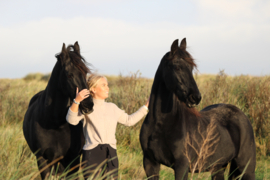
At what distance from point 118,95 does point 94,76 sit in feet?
15.7

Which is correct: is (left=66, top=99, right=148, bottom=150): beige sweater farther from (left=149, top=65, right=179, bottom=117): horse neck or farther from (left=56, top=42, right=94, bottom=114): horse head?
(left=149, top=65, right=179, bottom=117): horse neck

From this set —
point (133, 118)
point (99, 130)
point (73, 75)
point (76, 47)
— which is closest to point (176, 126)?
point (133, 118)

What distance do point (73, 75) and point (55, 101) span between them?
0.52 meters

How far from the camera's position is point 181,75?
9.80 feet

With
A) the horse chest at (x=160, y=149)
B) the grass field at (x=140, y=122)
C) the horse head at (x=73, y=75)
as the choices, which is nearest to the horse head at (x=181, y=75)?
the horse chest at (x=160, y=149)

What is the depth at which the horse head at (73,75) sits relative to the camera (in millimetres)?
2908

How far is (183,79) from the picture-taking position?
296 centimetres

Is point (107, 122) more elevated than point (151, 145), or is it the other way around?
point (107, 122)

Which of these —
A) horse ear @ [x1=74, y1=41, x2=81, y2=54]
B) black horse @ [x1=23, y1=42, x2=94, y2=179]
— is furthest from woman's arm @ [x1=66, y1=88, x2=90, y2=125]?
horse ear @ [x1=74, y1=41, x2=81, y2=54]

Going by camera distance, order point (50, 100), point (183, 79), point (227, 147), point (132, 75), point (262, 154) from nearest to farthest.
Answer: point (183, 79), point (50, 100), point (227, 147), point (262, 154), point (132, 75)

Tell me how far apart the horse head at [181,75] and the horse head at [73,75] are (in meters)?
0.90

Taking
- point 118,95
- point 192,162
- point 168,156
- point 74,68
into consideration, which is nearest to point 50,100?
point 74,68

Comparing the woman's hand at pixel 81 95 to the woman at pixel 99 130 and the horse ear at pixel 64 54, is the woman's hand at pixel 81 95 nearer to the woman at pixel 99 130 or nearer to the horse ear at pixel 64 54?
the woman at pixel 99 130

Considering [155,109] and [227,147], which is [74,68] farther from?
[227,147]
